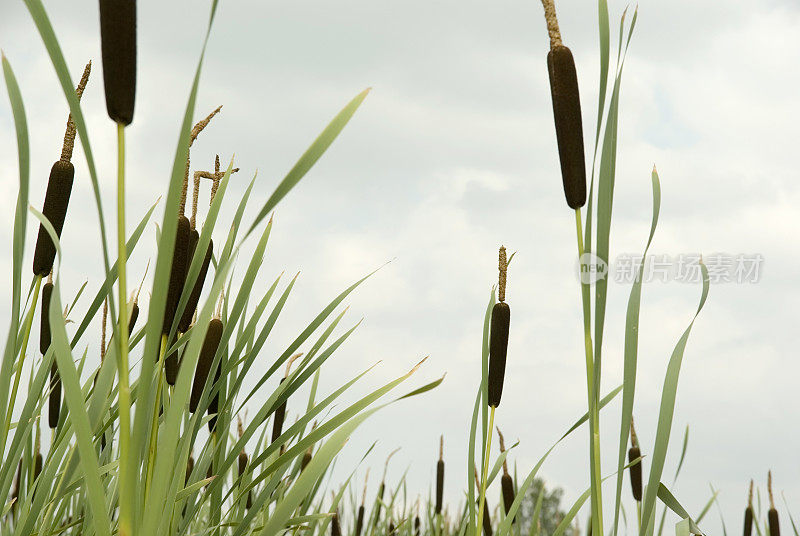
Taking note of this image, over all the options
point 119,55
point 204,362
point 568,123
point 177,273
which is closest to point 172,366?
point 204,362

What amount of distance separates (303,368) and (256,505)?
231mm

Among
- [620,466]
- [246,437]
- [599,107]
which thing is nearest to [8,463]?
[246,437]

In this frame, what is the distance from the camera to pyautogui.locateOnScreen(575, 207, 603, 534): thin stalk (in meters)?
0.95

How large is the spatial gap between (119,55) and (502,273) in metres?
0.80

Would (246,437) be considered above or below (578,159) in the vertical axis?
below

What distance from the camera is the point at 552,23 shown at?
38.1 inches

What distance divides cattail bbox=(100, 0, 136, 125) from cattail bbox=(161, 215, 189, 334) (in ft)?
1.22

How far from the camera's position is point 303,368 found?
1.28 meters

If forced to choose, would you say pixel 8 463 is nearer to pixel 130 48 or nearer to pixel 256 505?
pixel 256 505

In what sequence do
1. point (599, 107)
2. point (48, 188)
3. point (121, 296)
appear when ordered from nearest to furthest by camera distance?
point (121, 296)
point (599, 107)
point (48, 188)

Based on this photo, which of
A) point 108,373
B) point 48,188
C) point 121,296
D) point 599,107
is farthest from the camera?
point 48,188

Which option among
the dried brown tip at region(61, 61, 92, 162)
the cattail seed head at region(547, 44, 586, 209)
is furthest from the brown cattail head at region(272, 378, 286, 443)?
the cattail seed head at region(547, 44, 586, 209)

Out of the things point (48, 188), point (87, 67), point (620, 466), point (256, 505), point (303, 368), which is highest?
point (87, 67)

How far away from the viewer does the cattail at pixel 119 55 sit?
750mm
